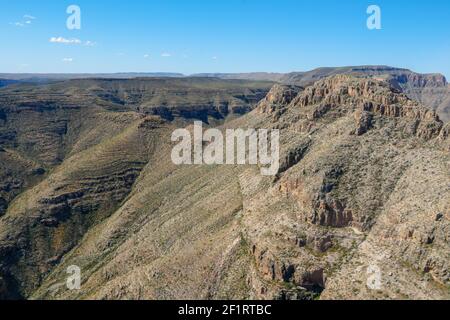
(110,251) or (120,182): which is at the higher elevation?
(120,182)

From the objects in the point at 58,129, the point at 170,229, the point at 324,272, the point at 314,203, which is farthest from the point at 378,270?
the point at 58,129

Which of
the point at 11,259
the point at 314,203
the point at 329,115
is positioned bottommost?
the point at 11,259

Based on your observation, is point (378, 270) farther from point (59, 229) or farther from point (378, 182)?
point (59, 229)

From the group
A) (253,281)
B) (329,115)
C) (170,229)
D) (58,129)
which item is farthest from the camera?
(58,129)

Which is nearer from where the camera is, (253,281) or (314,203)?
(253,281)

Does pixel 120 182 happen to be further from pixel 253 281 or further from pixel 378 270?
pixel 378 270

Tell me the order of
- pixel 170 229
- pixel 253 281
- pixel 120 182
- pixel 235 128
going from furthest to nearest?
1. pixel 235 128
2. pixel 120 182
3. pixel 170 229
4. pixel 253 281
